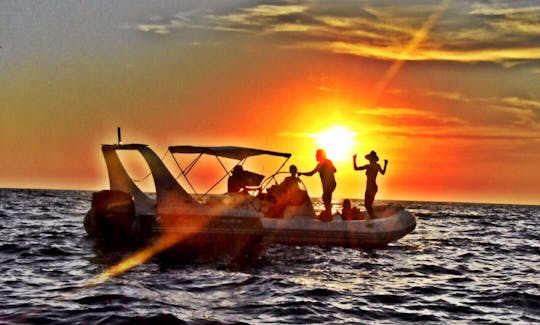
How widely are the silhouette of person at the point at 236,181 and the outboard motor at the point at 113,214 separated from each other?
3.28m

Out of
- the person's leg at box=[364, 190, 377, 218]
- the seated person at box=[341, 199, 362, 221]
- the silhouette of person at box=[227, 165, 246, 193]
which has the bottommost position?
the seated person at box=[341, 199, 362, 221]

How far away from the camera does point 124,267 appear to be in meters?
15.8

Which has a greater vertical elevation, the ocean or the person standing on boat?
the person standing on boat

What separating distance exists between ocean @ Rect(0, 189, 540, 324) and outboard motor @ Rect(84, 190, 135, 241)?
0.67 metres

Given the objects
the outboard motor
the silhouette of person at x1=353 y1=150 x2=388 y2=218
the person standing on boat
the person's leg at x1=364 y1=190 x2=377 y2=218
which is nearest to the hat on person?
the silhouette of person at x1=353 y1=150 x2=388 y2=218

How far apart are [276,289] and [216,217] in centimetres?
544

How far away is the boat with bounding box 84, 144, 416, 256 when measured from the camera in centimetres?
1800

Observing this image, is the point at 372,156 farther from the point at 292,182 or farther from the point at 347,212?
the point at 292,182

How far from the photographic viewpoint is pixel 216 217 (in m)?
18.1

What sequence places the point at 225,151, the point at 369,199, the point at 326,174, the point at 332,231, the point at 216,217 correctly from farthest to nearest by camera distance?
the point at 369,199 < the point at 326,174 < the point at 332,231 < the point at 225,151 < the point at 216,217

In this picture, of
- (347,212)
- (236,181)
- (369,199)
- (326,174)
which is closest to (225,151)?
(236,181)

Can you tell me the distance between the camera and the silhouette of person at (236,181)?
2039cm

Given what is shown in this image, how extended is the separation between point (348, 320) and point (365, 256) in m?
8.94

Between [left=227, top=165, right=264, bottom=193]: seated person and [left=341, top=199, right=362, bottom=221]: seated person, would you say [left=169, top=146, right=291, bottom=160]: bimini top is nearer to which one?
[left=227, top=165, right=264, bottom=193]: seated person
